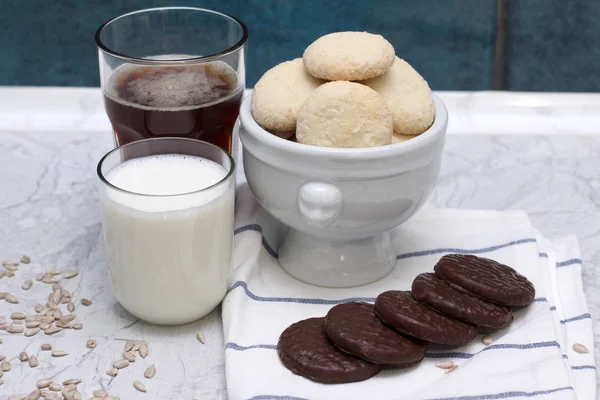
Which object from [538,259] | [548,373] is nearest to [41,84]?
[538,259]

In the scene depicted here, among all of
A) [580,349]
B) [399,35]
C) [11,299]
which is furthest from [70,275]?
[399,35]

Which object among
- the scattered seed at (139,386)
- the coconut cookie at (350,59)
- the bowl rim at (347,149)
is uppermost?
the coconut cookie at (350,59)

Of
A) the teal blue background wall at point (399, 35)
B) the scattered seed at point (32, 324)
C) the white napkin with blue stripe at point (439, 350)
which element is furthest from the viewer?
the teal blue background wall at point (399, 35)

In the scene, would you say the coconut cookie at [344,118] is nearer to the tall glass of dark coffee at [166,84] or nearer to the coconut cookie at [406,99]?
the coconut cookie at [406,99]

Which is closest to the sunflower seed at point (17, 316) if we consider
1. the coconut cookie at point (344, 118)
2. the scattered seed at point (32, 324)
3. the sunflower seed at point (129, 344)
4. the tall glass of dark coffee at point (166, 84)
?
the scattered seed at point (32, 324)

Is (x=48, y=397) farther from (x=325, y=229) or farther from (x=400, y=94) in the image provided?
(x=400, y=94)

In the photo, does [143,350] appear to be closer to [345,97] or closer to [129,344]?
[129,344]
